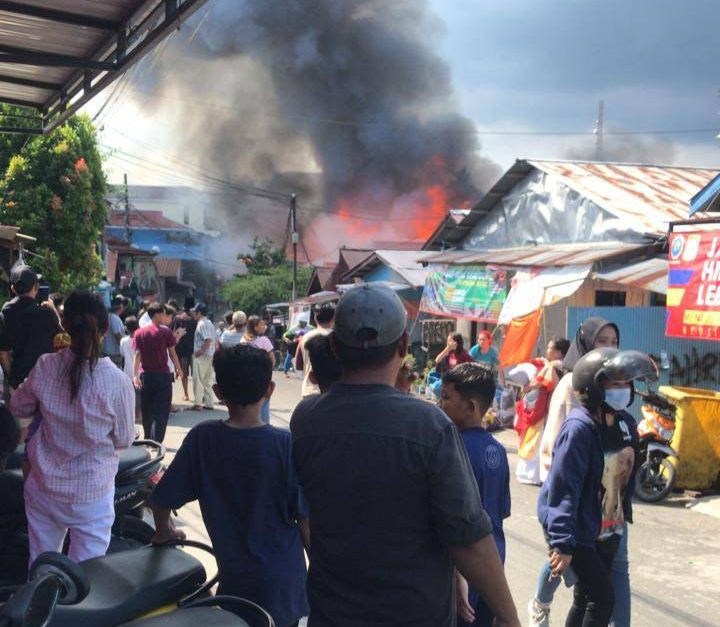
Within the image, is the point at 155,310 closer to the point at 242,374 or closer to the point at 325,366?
the point at 325,366

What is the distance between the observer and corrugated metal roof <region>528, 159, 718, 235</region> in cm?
1343

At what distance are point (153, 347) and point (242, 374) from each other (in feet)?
19.5

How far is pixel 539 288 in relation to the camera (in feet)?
40.4

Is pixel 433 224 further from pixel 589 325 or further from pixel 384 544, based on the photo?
pixel 384 544

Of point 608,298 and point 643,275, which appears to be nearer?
point 643,275

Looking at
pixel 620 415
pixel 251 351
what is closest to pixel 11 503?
pixel 251 351

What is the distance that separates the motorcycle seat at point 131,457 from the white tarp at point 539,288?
26.9 ft

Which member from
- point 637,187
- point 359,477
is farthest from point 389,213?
point 359,477

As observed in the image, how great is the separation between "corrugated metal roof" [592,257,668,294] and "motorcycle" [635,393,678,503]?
97.3 inches

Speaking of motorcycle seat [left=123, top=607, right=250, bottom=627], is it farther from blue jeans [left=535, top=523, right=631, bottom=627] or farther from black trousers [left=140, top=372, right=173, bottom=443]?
black trousers [left=140, top=372, right=173, bottom=443]

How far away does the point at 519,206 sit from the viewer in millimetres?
16312

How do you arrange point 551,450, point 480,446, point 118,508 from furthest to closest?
1. point 551,450
2. point 118,508
3. point 480,446

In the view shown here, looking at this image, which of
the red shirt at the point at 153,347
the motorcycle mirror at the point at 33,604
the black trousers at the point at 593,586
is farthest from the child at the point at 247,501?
the red shirt at the point at 153,347

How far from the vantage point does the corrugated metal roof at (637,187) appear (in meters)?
13.4
